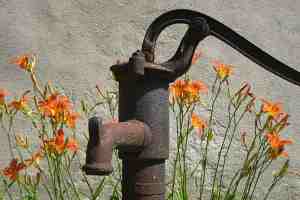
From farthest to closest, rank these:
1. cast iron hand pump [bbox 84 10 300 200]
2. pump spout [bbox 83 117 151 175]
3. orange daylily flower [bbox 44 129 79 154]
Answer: orange daylily flower [bbox 44 129 79 154]
cast iron hand pump [bbox 84 10 300 200]
pump spout [bbox 83 117 151 175]

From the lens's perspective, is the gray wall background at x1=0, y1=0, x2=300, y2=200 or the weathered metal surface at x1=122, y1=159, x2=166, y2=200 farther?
the gray wall background at x1=0, y1=0, x2=300, y2=200

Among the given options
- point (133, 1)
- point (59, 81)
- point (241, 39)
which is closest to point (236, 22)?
point (133, 1)

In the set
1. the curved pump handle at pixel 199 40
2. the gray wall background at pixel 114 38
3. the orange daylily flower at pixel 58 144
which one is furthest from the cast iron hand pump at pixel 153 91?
the gray wall background at pixel 114 38

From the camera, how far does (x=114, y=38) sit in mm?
2355

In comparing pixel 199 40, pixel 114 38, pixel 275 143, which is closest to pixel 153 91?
pixel 199 40

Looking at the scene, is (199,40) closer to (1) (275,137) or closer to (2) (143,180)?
(2) (143,180)

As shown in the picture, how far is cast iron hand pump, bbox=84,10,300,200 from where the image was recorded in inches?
34.7

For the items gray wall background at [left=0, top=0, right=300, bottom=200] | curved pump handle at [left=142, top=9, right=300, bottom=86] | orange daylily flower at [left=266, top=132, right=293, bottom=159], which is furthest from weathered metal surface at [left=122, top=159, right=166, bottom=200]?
gray wall background at [left=0, top=0, right=300, bottom=200]

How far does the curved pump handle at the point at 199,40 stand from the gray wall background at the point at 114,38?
1.42 meters

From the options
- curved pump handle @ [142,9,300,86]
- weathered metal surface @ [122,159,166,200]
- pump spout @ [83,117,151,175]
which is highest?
curved pump handle @ [142,9,300,86]

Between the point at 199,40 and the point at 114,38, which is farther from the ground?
the point at 114,38

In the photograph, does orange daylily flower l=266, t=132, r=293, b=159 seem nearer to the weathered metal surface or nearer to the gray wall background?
the weathered metal surface

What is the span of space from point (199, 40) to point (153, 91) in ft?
0.41

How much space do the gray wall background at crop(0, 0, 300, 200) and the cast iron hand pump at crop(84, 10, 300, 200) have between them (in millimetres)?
1418
